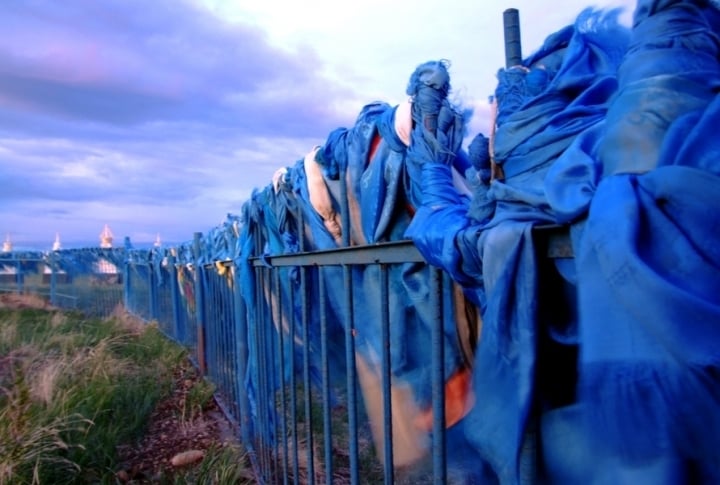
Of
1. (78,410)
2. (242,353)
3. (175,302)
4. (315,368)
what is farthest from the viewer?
(175,302)

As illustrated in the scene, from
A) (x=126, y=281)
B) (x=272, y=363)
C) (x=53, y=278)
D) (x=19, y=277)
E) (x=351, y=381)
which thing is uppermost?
(x=19, y=277)

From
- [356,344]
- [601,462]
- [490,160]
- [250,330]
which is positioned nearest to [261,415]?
[250,330]

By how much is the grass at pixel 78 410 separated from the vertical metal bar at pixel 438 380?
295cm

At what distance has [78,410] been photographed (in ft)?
17.9

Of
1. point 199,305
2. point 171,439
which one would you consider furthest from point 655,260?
point 199,305

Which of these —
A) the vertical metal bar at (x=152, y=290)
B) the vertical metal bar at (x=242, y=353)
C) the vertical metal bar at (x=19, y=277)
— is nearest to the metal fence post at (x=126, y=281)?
the vertical metal bar at (x=152, y=290)

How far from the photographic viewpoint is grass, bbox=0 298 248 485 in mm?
4320

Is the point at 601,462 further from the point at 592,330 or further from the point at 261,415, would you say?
the point at 261,415

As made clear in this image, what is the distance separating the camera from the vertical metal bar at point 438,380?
157 centimetres

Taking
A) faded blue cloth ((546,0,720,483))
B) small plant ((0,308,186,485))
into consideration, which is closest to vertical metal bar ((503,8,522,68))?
faded blue cloth ((546,0,720,483))

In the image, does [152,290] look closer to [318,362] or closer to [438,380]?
[318,362]

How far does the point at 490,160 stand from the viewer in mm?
1503

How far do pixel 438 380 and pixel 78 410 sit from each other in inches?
190

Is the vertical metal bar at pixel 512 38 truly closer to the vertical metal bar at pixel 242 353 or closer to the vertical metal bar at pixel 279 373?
the vertical metal bar at pixel 279 373
